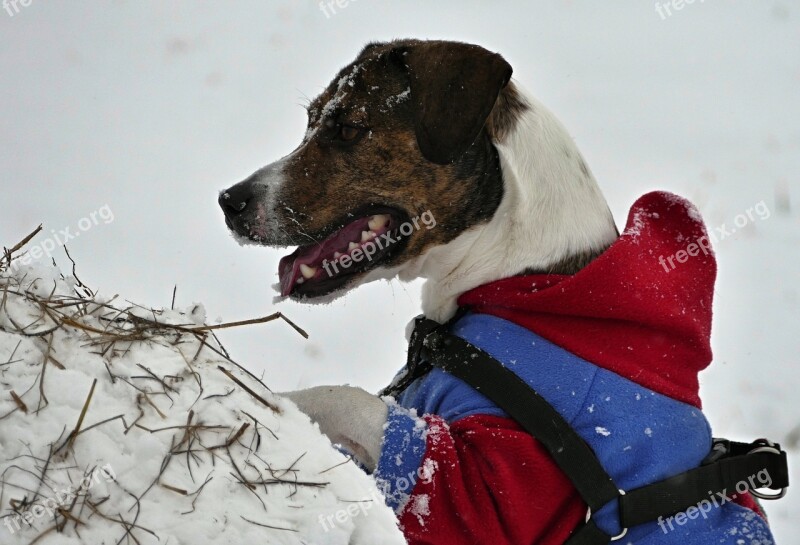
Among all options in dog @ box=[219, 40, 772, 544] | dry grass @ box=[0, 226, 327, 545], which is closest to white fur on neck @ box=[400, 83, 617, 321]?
dog @ box=[219, 40, 772, 544]

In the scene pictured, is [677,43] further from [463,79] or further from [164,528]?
[164,528]

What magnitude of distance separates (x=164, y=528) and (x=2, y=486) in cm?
31

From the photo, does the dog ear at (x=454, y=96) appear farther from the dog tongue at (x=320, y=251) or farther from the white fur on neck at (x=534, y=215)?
the dog tongue at (x=320, y=251)

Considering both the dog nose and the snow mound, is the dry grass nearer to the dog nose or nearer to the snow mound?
the snow mound

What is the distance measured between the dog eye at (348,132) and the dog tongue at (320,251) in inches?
11.6

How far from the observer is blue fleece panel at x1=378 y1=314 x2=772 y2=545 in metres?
2.39

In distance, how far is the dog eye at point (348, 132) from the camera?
116 inches

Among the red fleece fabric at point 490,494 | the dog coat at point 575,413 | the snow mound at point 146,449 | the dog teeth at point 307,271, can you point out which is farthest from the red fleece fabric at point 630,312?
the snow mound at point 146,449

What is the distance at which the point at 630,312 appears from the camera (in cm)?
252

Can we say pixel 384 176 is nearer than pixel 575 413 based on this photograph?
No

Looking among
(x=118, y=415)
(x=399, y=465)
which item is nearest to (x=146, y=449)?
(x=118, y=415)

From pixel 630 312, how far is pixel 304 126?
4262mm

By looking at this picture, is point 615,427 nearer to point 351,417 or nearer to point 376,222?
point 351,417

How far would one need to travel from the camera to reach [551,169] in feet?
9.32
